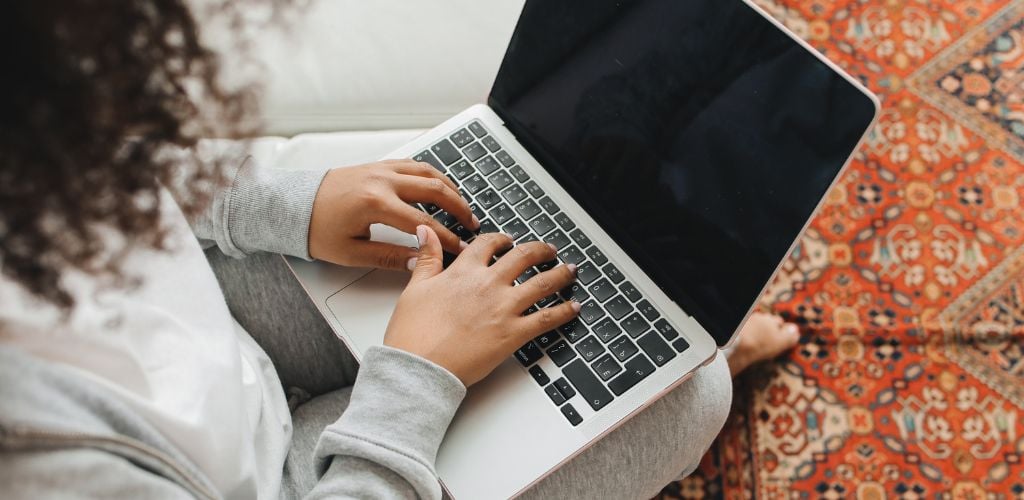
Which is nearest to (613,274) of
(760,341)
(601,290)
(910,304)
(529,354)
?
(601,290)

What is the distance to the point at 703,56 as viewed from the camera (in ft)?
2.26

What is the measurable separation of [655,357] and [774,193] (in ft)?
0.62

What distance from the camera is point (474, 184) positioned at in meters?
0.83

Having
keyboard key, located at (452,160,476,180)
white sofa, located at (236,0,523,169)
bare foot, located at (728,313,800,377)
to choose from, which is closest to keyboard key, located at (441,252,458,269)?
keyboard key, located at (452,160,476,180)

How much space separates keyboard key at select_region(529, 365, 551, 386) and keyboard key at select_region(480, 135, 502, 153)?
0.27 m

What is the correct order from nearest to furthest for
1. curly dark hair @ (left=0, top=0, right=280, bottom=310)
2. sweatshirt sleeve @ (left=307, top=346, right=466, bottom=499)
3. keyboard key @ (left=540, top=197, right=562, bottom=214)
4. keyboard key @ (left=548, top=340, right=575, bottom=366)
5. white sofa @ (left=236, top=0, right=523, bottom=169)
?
curly dark hair @ (left=0, top=0, right=280, bottom=310)
sweatshirt sleeve @ (left=307, top=346, right=466, bottom=499)
keyboard key @ (left=548, top=340, right=575, bottom=366)
keyboard key @ (left=540, top=197, right=562, bottom=214)
white sofa @ (left=236, top=0, right=523, bottom=169)

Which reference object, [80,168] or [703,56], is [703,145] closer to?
[703,56]

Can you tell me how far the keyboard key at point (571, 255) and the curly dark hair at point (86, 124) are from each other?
0.39 m

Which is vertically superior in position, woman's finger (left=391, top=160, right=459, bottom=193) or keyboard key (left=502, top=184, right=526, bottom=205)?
woman's finger (left=391, top=160, right=459, bottom=193)

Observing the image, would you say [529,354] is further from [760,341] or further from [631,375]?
[760,341]

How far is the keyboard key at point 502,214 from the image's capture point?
80cm

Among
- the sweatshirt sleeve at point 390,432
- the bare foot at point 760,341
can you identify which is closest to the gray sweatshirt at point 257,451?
the sweatshirt sleeve at point 390,432

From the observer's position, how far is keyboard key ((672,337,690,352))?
73cm

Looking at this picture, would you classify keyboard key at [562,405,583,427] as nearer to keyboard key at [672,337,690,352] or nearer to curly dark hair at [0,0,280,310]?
keyboard key at [672,337,690,352]
